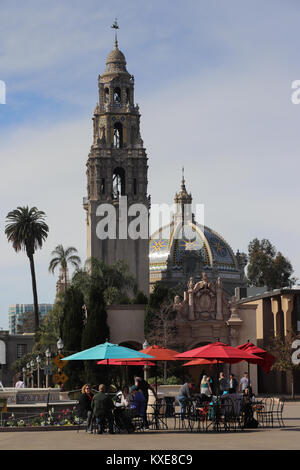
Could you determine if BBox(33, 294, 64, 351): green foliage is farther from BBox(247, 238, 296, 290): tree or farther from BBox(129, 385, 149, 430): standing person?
BBox(129, 385, 149, 430): standing person

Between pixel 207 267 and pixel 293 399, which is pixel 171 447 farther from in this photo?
pixel 207 267

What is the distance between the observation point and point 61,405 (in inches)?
1342

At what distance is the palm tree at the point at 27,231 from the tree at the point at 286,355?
3699cm

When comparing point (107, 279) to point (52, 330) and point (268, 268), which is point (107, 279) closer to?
point (52, 330)

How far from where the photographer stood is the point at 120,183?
4099 inches

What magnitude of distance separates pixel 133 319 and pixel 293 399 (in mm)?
11825

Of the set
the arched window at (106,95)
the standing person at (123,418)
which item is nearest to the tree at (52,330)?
the arched window at (106,95)

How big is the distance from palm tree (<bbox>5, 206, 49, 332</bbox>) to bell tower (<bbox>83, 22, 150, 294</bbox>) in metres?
7.45

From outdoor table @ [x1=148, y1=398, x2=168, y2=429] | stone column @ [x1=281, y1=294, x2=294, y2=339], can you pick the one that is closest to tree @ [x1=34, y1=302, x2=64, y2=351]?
stone column @ [x1=281, y1=294, x2=294, y2=339]

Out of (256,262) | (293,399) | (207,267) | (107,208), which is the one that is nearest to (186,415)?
(293,399)

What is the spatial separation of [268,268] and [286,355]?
5688cm

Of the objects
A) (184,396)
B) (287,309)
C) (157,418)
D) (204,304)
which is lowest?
(157,418)

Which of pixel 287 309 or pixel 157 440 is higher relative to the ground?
pixel 287 309

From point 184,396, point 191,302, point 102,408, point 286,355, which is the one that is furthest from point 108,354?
point 191,302
